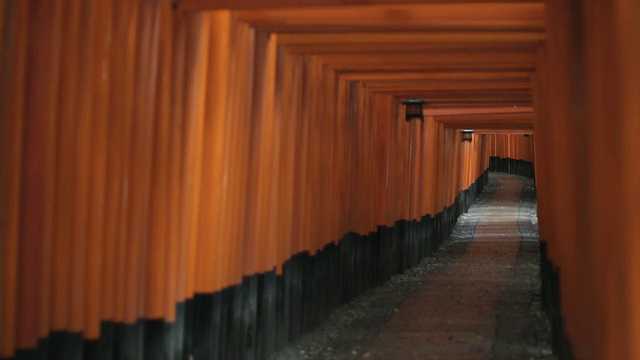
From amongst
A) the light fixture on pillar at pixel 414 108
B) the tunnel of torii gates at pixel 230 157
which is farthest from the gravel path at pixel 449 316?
the light fixture on pillar at pixel 414 108

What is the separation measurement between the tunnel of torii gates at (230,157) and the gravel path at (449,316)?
56 centimetres

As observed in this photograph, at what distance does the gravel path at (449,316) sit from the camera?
28.0 ft

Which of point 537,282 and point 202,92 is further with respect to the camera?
point 537,282

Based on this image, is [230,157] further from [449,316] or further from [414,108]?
[414,108]

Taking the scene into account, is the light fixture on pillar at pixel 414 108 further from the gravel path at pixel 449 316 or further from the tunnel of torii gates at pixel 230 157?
the tunnel of torii gates at pixel 230 157

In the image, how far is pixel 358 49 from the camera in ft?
28.1

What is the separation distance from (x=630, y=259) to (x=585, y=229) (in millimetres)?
1230

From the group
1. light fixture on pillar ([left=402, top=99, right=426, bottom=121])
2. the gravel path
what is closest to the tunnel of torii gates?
the gravel path

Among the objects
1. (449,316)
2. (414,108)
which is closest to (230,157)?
(449,316)

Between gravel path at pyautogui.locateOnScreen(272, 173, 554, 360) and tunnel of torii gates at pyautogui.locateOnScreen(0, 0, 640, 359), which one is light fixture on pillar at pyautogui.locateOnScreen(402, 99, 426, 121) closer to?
gravel path at pyautogui.locateOnScreen(272, 173, 554, 360)

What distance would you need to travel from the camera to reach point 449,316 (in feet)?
34.7

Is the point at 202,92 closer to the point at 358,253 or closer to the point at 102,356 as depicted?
the point at 102,356

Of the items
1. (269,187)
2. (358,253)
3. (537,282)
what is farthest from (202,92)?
(537,282)

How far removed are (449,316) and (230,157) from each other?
5115mm
